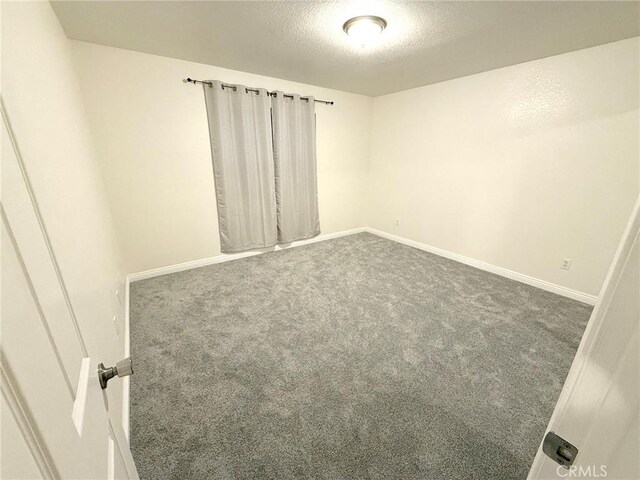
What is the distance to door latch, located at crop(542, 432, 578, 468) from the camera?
1.67ft

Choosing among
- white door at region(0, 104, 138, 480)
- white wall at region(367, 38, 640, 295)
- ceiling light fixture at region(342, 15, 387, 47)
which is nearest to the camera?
white door at region(0, 104, 138, 480)

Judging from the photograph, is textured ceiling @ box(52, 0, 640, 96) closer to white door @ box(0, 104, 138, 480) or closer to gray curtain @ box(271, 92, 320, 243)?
gray curtain @ box(271, 92, 320, 243)

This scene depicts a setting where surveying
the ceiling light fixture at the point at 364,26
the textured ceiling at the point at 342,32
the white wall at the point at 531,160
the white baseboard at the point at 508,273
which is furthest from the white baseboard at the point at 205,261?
the ceiling light fixture at the point at 364,26

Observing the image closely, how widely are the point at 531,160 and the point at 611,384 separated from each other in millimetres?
2971

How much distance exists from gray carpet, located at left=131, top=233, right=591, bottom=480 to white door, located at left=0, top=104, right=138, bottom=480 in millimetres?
970

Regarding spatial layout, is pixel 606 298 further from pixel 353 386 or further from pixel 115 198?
pixel 115 198

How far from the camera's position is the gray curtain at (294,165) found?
10.8ft

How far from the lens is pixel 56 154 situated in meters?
1.08

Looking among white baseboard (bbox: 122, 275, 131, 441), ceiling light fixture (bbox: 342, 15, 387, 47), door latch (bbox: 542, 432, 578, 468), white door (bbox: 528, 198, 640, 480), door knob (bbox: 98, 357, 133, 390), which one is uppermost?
ceiling light fixture (bbox: 342, 15, 387, 47)

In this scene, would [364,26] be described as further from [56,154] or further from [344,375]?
[344,375]

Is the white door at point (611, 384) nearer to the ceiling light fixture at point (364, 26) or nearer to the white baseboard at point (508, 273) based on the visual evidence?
the ceiling light fixture at point (364, 26)

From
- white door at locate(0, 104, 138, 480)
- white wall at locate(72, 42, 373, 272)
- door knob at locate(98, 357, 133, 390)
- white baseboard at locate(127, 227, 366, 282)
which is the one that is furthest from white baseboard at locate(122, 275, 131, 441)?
white door at locate(0, 104, 138, 480)

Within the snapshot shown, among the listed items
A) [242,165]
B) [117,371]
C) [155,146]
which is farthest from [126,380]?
[242,165]

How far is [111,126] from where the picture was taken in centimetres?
246
